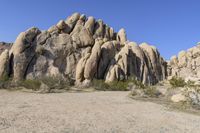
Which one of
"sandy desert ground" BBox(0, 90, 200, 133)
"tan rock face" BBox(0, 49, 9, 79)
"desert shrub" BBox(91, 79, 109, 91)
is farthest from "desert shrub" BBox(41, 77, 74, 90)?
"sandy desert ground" BBox(0, 90, 200, 133)

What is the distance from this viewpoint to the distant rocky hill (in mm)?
35594

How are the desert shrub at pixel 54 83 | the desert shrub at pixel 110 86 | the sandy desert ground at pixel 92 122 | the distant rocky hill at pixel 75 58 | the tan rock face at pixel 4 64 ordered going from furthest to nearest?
the distant rocky hill at pixel 75 58, the tan rock face at pixel 4 64, the desert shrub at pixel 110 86, the desert shrub at pixel 54 83, the sandy desert ground at pixel 92 122

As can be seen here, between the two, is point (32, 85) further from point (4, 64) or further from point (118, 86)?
point (118, 86)

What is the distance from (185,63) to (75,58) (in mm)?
24719

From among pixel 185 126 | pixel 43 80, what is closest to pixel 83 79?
pixel 43 80

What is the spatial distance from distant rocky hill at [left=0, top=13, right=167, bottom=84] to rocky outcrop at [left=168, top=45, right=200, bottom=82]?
24.3 ft

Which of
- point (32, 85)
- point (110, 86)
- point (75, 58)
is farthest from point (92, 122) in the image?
point (75, 58)

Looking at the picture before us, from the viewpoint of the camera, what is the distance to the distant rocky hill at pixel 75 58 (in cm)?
3559

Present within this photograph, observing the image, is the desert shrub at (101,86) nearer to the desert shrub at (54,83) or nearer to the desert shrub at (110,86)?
the desert shrub at (110,86)

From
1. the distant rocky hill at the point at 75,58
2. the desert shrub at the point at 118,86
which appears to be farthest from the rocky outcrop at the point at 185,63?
the desert shrub at the point at 118,86

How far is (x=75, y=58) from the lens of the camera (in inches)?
1505

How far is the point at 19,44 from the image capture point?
36344mm

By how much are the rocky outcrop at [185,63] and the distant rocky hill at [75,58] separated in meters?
7.39

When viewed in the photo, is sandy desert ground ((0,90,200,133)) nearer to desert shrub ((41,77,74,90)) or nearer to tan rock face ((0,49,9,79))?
desert shrub ((41,77,74,90))
